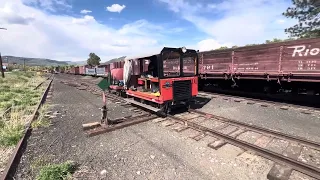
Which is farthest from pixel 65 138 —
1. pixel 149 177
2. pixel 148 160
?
pixel 149 177

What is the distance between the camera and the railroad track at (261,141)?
4.14 metres

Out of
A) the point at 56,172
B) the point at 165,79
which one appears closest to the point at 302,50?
the point at 165,79

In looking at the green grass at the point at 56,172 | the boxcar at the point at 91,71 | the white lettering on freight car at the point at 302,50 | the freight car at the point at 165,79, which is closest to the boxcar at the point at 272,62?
the white lettering on freight car at the point at 302,50

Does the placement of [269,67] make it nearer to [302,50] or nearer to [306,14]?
[302,50]

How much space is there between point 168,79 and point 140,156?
3.70 m

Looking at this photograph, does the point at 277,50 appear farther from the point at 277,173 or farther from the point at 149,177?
the point at 149,177

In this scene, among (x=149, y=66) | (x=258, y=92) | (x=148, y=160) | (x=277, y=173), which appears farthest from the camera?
(x=258, y=92)

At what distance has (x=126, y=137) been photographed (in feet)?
19.5

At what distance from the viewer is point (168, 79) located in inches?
307

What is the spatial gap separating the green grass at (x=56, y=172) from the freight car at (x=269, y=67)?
9677mm

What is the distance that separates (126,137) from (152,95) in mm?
2604

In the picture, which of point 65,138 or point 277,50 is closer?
point 65,138

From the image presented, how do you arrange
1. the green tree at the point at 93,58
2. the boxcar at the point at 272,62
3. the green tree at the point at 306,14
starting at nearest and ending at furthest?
the boxcar at the point at 272,62
the green tree at the point at 306,14
the green tree at the point at 93,58

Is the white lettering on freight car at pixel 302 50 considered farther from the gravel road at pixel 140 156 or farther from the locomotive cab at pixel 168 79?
the gravel road at pixel 140 156
